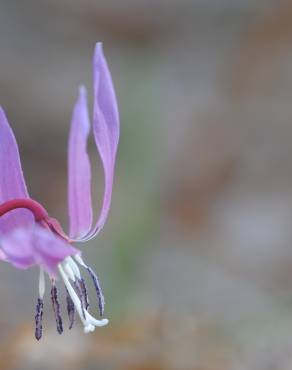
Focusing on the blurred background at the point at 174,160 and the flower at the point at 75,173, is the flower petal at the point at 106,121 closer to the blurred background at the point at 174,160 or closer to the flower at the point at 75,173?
the flower at the point at 75,173

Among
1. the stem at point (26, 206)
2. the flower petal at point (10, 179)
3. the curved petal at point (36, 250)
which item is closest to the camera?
the curved petal at point (36, 250)

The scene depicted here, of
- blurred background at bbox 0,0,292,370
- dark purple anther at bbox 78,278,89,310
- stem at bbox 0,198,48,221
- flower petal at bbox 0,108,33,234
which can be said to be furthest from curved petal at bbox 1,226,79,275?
blurred background at bbox 0,0,292,370

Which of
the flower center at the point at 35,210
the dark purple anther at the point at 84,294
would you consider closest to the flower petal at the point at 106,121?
the flower center at the point at 35,210

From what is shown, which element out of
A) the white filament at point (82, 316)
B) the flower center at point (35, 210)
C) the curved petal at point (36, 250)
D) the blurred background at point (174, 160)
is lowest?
the blurred background at point (174, 160)

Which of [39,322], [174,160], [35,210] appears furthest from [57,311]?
[174,160]

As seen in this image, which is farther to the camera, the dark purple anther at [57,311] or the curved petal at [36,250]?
the dark purple anther at [57,311]

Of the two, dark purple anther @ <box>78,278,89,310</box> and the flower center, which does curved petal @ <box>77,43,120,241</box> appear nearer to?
the flower center

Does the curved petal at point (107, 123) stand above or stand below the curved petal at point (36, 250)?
above

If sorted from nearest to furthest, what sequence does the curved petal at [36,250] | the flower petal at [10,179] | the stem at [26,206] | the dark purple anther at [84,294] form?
the curved petal at [36,250]
the stem at [26,206]
the flower petal at [10,179]
the dark purple anther at [84,294]
